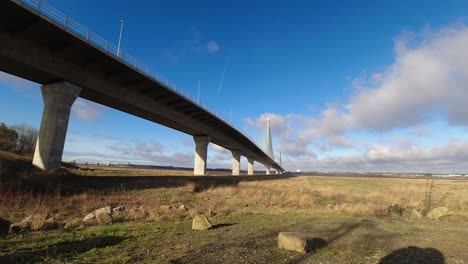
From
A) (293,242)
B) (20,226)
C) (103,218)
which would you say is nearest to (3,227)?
(20,226)

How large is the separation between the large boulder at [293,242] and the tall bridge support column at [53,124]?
25.5 m

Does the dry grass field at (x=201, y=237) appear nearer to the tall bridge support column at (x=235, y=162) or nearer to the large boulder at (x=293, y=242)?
the large boulder at (x=293, y=242)

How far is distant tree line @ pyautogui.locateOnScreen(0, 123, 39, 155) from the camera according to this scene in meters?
45.8

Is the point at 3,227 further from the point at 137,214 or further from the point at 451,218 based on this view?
the point at 451,218

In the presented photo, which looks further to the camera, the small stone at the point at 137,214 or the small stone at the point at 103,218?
the small stone at the point at 137,214

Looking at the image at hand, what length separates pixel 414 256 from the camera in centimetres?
891

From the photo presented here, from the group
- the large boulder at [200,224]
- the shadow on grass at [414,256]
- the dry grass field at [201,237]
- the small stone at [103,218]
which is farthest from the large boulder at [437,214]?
the small stone at [103,218]

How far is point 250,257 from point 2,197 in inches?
564

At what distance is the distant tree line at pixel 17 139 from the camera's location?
45.8m

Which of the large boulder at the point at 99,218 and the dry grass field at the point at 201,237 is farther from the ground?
the large boulder at the point at 99,218

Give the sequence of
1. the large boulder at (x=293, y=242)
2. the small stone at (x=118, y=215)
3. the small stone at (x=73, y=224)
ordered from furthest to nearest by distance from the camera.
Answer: the small stone at (x=118, y=215) → the small stone at (x=73, y=224) → the large boulder at (x=293, y=242)

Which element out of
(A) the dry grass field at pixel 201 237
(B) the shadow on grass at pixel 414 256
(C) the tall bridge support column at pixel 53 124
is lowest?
(B) the shadow on grass at pixel 414 256

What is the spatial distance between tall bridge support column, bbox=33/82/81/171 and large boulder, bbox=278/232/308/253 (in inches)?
1006

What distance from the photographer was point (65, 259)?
7.40 meters
